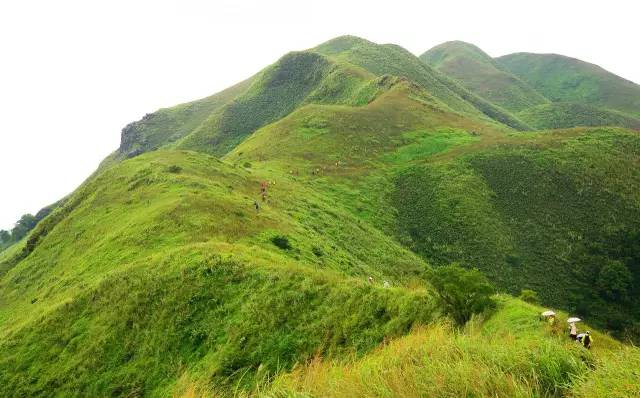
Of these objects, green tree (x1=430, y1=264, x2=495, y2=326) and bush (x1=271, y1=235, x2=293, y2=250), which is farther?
bush (x1=271, y1=235, x2=293, y2=250)

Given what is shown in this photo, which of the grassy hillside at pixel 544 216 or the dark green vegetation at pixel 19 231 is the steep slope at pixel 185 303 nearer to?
the grassy hillside at pixel 544 216

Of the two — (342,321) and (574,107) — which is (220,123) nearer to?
(342,321)

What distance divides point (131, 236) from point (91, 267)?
3157 millimetres

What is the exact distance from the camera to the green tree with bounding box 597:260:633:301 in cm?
3878

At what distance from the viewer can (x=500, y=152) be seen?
215 ft

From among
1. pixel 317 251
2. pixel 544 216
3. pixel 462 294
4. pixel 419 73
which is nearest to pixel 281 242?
pixel 317 251

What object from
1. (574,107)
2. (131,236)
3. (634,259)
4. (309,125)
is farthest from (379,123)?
(574,107)

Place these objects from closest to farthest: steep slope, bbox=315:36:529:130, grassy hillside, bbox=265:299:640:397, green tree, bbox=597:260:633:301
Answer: grassy hillside, bbox=265:299:640:397
green tree, bbox=597:260:633:301
steep slope, bbox=315:36:529:130

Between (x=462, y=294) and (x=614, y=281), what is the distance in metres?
33.2

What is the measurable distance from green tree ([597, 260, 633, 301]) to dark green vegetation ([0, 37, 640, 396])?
6.0 inches

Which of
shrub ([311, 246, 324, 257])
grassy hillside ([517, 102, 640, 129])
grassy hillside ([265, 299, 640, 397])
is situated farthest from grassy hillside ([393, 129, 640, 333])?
grassy hillside ([517, 102, 640, 129])

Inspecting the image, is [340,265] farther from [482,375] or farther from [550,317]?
[482,375]

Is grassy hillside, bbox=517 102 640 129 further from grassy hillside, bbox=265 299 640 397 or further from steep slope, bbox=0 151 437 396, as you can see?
grassy hillside, bbox=265 299 640 397

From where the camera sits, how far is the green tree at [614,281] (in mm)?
38781
